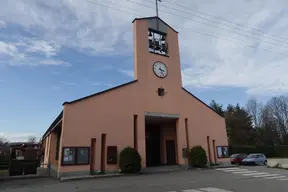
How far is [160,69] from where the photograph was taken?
58.8ft

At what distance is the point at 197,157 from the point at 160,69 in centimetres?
768

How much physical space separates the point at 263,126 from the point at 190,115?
3769cm

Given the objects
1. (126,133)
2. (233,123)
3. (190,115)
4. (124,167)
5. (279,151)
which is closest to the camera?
(124,167)

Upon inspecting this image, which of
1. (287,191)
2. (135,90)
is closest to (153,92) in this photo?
(135,90)

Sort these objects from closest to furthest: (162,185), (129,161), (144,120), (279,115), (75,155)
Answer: (162,185) < (75,155) < (129,161) < (144,120) < (279,115)

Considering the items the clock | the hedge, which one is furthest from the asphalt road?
the hedge

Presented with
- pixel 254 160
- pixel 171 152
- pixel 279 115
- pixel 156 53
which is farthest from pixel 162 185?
pixel 279 115

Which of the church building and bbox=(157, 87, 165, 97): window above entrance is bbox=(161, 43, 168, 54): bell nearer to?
the church building

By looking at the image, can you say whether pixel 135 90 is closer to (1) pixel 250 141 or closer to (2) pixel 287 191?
(2) pixel 287 191

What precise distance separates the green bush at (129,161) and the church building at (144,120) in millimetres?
548

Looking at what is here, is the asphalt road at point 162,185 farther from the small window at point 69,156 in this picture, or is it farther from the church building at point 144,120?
the church building at point 144,120

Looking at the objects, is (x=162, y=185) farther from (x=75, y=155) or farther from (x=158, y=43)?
(x=158, y=43)

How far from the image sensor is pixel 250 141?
41.8 meters

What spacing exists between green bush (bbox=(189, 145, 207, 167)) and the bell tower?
18.1 ft
